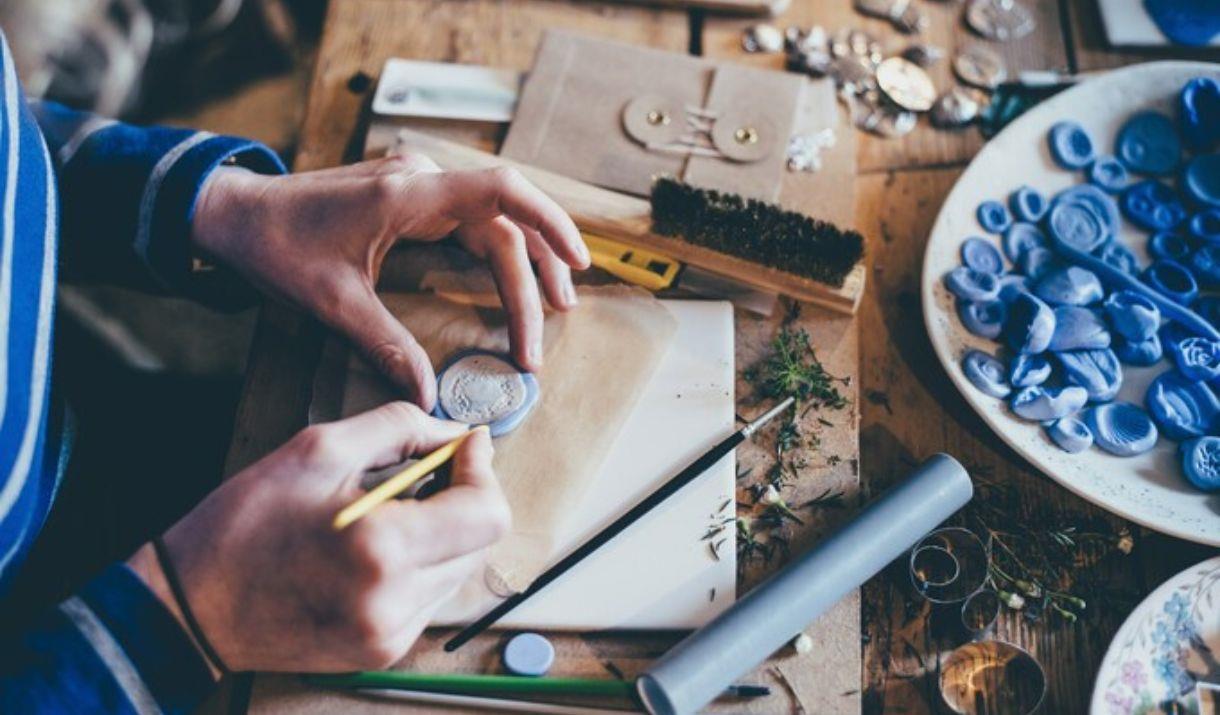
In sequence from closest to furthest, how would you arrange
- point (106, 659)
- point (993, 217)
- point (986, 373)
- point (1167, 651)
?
point (106, 659), point (1167, 651), point (986, 373), point (993, 217)

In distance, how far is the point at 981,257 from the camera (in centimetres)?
112

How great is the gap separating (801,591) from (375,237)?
1.72 ft

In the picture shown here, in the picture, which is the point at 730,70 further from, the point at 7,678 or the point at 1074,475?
the point at 7,678

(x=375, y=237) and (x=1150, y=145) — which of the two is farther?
(x=1150, y=145)

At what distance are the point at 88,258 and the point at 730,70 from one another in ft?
2.48

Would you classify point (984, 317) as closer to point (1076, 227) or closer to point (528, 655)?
point (1076, 227)

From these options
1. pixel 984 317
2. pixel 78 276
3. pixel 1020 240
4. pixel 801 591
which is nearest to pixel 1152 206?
pixel 1020 240

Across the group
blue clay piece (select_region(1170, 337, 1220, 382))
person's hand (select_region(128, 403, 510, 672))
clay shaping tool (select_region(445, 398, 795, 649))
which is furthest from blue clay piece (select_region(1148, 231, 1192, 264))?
person's hand (select_region(128, 403, 510, 672))

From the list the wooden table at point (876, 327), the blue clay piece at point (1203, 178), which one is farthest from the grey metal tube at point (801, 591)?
the blue clay piece at point (1203, 178)

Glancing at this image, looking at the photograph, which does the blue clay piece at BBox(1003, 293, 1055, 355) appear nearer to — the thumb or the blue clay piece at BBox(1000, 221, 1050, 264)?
the blue clay piece at BBox(1000, 221, 1050, 264)

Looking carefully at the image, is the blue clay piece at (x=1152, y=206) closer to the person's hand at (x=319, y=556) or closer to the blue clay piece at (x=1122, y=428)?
the blue clay piece at (x=1122, y=428)

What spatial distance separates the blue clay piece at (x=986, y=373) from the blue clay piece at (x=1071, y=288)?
10 centimetres

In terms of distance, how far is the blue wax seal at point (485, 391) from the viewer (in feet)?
3.25

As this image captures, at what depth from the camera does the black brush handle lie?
2.99ft
